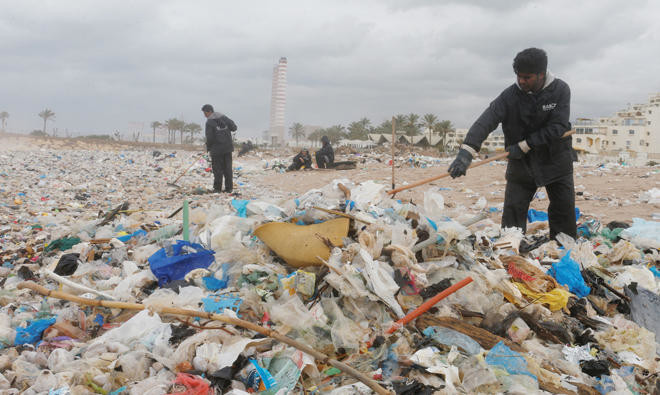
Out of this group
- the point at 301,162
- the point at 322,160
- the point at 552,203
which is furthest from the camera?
the point at 322,160

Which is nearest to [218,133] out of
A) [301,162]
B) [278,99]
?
[301,162]

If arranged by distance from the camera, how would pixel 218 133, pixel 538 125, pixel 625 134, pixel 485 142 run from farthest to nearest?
pixel 625 134 → pixel 485 142 → pixel 218 133 → pixel 538 125

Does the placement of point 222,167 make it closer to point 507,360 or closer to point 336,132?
point 507,360

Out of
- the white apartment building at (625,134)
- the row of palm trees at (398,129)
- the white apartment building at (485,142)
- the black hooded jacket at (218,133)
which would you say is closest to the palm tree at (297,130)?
the row of palm trees at (398,129)

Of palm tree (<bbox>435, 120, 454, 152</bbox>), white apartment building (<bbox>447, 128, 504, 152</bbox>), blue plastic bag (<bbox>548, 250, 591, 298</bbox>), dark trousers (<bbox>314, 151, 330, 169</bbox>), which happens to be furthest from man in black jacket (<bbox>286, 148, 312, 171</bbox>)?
palm tree (<bbox>435, 120, 454, 152</bbox>)

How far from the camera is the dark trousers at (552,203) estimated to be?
10.8 feet

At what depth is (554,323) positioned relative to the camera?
2084 millimetres

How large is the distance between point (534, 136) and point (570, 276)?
3.68 feet

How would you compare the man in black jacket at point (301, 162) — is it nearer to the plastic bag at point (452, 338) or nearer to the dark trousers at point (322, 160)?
the dark trousers at point (322, 160)

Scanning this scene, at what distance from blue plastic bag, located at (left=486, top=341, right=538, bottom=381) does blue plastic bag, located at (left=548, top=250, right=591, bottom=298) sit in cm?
102

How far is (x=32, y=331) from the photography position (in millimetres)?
2035

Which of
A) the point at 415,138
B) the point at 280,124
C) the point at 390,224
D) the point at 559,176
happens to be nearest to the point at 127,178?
the point at 390,224

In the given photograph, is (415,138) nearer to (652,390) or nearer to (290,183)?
(290,183)

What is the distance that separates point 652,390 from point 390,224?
1.59 meters
